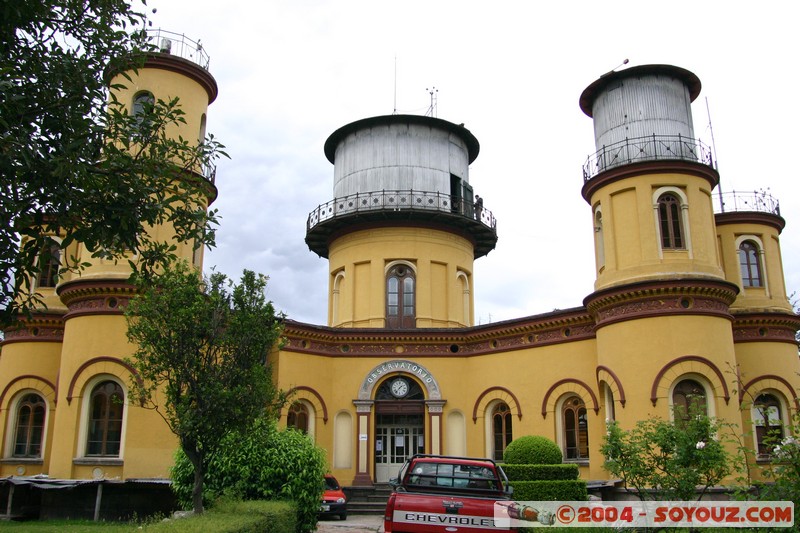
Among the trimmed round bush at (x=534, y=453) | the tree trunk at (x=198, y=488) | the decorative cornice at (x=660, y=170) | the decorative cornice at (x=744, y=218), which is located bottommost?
the tree trunk at (x=198, y=488)

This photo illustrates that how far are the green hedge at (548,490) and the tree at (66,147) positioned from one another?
42.6 feet

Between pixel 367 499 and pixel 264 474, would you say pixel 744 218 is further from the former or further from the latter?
pixel 264 474

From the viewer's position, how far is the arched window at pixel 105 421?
21.3 metres

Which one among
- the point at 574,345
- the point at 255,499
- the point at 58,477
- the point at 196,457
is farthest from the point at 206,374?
the point at 574,345

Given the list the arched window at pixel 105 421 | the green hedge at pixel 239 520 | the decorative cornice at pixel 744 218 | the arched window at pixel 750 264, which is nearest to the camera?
the green hedge at pixel 239 520

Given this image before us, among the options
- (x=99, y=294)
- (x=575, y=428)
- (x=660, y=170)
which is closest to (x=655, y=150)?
(x=660, y=170)

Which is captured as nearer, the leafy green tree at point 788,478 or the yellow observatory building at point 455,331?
the leafy green tree at point 788,478

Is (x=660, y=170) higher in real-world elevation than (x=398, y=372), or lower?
higher

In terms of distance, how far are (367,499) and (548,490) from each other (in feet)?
26.9

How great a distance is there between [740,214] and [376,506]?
54.1 feet

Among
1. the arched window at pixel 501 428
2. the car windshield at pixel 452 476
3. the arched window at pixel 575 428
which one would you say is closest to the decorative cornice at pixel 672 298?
the arched window at pixel 575 428

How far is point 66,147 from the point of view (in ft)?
25.8

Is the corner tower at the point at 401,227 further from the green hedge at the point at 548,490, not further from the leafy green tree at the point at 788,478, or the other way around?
the leafy green tree at the point at 788,478

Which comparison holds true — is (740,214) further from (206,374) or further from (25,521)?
(25,521)
